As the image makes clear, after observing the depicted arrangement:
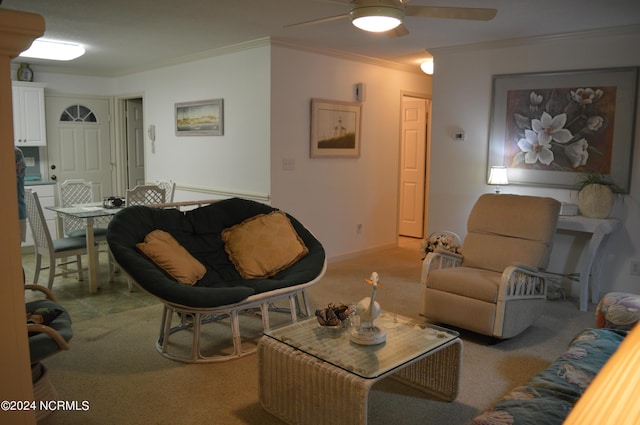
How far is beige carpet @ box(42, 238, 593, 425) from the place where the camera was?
8.79 ft

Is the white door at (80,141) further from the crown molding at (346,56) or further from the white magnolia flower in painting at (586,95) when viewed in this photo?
the white magnolia flower in painting at (586,95)

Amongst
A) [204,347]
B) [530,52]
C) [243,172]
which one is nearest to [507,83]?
[530,52]

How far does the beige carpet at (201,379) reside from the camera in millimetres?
2680

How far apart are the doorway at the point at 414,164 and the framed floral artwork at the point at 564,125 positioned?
2122 millimetres

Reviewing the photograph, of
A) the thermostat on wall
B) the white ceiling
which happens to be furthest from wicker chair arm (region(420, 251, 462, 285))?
the thermostat on wall

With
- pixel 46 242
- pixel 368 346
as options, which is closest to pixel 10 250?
pixel 368 346

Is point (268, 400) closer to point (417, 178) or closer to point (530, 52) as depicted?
point (530, 52)

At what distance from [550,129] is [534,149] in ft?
0.78

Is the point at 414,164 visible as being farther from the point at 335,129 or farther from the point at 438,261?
the point at 438,261

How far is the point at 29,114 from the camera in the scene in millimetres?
6898

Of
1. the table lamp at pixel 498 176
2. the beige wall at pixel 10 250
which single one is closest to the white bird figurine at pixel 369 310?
the beige wall at pixel 10 250

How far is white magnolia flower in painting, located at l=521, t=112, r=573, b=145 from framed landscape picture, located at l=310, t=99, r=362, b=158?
201cm

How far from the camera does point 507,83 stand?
523cm

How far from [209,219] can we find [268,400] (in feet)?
Answer: 5.91
